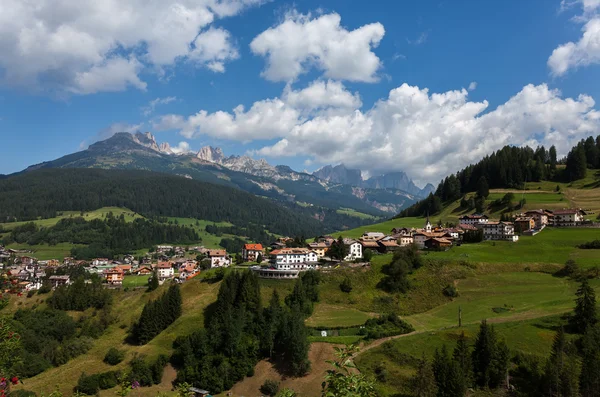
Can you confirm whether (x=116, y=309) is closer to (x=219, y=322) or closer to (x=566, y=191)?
(x=219, y=322)

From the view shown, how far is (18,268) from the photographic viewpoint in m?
150

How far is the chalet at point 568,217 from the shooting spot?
111 metres

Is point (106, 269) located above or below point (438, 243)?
below

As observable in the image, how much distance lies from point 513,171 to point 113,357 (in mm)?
155503

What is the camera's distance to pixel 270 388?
56.1 metres

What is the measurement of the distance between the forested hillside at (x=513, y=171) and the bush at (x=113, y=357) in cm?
12954

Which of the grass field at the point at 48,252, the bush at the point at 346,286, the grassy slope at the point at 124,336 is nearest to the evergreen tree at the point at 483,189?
the bush at the point at 346,286

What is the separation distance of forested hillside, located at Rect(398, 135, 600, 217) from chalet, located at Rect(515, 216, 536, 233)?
34082 mm

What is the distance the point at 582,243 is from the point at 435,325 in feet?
176

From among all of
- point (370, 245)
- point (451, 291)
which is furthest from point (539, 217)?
point (451, 291)

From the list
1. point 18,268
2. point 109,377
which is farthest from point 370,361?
point 18,268

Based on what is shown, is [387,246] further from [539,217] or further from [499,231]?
[539,217]

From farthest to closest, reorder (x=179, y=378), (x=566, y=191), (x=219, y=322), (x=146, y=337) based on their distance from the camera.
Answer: (x=566, y=191) < (x=146, y=337) < (x=219, y=322) < (x=179, y=378)

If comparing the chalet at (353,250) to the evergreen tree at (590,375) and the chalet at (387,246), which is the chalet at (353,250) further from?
the evergreen tree at (590,375)
